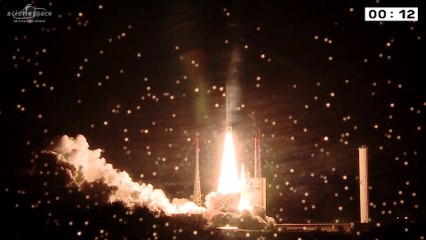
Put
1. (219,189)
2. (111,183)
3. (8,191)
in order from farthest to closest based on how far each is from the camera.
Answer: (219,189), (111,183), (8,191)

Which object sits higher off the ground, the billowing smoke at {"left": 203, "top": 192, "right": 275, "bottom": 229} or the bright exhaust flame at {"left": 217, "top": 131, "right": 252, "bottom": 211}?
the bright exhaust flame at {"left": 217, "top": 131, "right": 252, "bottom": 211}

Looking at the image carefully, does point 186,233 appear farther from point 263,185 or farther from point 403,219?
point 403,219

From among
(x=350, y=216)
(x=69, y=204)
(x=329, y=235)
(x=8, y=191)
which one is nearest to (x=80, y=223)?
(x=69, y=204)

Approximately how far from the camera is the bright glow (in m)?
34.4

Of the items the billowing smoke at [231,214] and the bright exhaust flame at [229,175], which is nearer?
the billowing smoke at [231,214]

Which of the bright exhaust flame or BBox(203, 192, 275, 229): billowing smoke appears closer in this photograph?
BBox(203, 192, 275, 229): billowing smoke

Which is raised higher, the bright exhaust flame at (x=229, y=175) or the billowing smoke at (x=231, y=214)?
the bright exhaust flame at (x=229, y=175)

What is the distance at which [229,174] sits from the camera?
3500 centimetres

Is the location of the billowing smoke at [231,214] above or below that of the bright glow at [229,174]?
below

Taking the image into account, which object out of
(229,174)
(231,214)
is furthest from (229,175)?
(231,214)

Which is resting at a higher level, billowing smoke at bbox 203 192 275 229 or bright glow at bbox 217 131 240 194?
bright glow at bbox 217 131 240 194

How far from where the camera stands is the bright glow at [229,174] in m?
34.4

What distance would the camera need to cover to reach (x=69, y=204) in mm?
31328

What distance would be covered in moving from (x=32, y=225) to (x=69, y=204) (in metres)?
1.86
